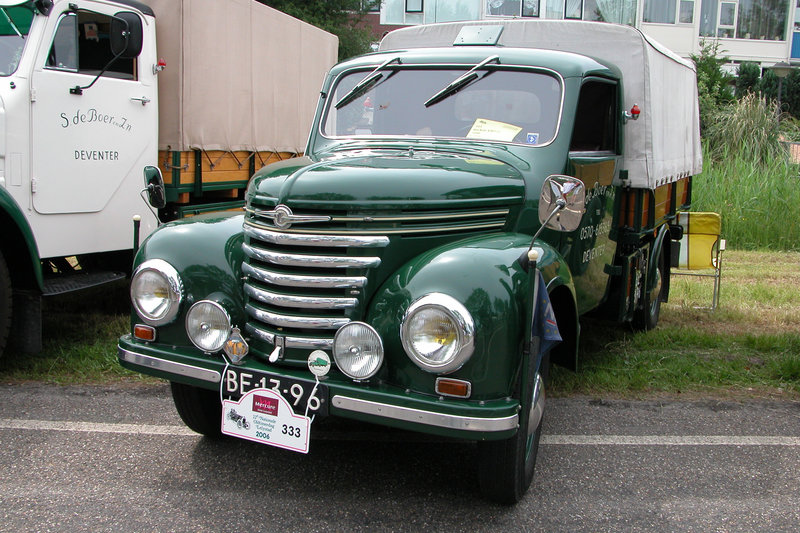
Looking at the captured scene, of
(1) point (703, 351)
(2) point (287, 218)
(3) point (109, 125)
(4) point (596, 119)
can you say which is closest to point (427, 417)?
(2) point (287, 218)

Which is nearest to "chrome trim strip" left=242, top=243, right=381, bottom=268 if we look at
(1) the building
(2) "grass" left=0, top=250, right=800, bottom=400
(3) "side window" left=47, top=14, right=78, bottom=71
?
(2) "grass" left=0, top=250, right=800, bottom=400

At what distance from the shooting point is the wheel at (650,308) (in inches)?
235

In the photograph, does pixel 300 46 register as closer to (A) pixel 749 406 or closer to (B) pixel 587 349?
(B) pixel 587 349

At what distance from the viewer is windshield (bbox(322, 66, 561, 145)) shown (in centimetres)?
414

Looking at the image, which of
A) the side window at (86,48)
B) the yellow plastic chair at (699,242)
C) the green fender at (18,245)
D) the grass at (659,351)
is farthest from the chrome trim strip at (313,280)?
the yellow plastic chair at (699,242)

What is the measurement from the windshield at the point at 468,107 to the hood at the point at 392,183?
16.3 inches

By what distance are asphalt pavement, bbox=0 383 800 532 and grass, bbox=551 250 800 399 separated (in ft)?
1.27

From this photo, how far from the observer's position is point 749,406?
15.5 feet

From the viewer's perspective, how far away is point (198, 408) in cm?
385

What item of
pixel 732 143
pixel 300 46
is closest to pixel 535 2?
pixel 732 143

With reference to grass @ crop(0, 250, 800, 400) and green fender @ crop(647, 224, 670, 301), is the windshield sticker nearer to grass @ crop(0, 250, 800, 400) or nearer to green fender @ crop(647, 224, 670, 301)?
grass @ crop(0, 250, 800, 400)

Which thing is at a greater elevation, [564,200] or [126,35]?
[126,35]

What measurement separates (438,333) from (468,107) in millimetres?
1796

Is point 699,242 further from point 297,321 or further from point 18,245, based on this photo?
point 18,245
